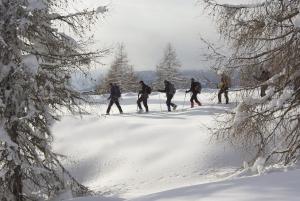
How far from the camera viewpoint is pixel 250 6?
10.3 metres

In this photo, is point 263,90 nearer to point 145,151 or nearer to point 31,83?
point 31,83

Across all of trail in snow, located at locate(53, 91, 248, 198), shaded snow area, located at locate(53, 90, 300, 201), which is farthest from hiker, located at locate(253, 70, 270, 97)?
trail in snow, located at locate(53, 91, 248, 198)

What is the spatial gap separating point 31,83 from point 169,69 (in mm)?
51121

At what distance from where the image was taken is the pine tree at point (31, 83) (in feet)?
31.0

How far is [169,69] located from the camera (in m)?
Result: 60.5

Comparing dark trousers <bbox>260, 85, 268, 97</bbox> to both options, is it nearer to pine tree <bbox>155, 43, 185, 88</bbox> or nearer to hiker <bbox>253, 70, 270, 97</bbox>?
hiker <bbox>253, 70, 270, 97</bbox>

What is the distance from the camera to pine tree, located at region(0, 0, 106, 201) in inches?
372

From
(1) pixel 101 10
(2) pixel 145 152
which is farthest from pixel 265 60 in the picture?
(2) pixel 145 152

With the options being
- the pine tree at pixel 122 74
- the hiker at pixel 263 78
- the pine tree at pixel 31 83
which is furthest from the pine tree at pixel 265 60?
the pine tree at pixel 122 74

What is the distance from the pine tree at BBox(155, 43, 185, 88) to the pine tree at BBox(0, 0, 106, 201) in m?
47.9

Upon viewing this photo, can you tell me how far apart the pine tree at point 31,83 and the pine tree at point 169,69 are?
47.9 meters

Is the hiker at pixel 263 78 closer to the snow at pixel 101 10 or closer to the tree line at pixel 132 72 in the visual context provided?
the snow at pixel 101 10

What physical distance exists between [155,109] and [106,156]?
7.96 metres

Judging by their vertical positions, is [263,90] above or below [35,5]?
below
